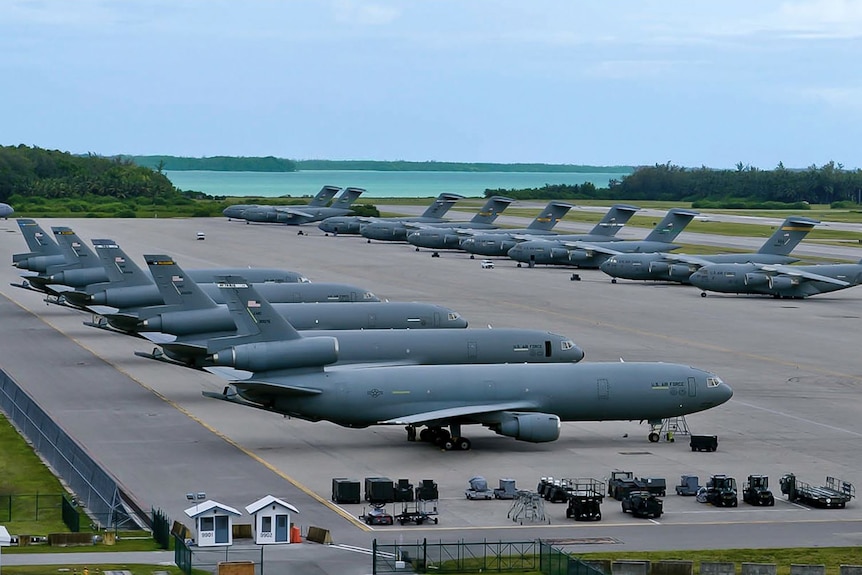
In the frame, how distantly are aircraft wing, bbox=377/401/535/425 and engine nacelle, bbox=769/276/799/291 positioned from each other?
217 ft

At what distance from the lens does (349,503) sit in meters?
45.9

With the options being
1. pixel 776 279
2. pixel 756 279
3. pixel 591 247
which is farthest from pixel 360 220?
pixel 776 279

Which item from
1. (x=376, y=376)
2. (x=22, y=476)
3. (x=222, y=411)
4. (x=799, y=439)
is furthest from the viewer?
(x=222, y=411)

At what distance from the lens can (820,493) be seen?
1828 inches

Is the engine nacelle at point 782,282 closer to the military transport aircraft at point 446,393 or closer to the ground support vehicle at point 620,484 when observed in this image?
the military transport aircraft at point 446,393

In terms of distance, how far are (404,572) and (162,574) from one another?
639 cm

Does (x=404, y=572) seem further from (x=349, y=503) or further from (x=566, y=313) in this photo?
(x=566, y=313)

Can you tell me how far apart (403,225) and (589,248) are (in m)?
44.3

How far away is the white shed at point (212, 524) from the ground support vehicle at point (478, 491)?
9.98 metres

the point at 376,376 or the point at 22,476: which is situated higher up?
the point at 376,376

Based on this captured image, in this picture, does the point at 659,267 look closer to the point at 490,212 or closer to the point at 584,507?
the point at 490,212

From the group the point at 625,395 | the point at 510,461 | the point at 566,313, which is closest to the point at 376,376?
the point at 510,461

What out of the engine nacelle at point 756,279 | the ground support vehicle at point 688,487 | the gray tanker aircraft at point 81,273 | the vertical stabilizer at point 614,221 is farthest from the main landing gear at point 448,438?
the vertical stabilizer at point 614,221

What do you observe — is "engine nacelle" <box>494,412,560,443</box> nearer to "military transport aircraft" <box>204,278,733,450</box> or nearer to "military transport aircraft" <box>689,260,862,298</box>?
"military transport aircraft" <box>204,278,733,450</box>
